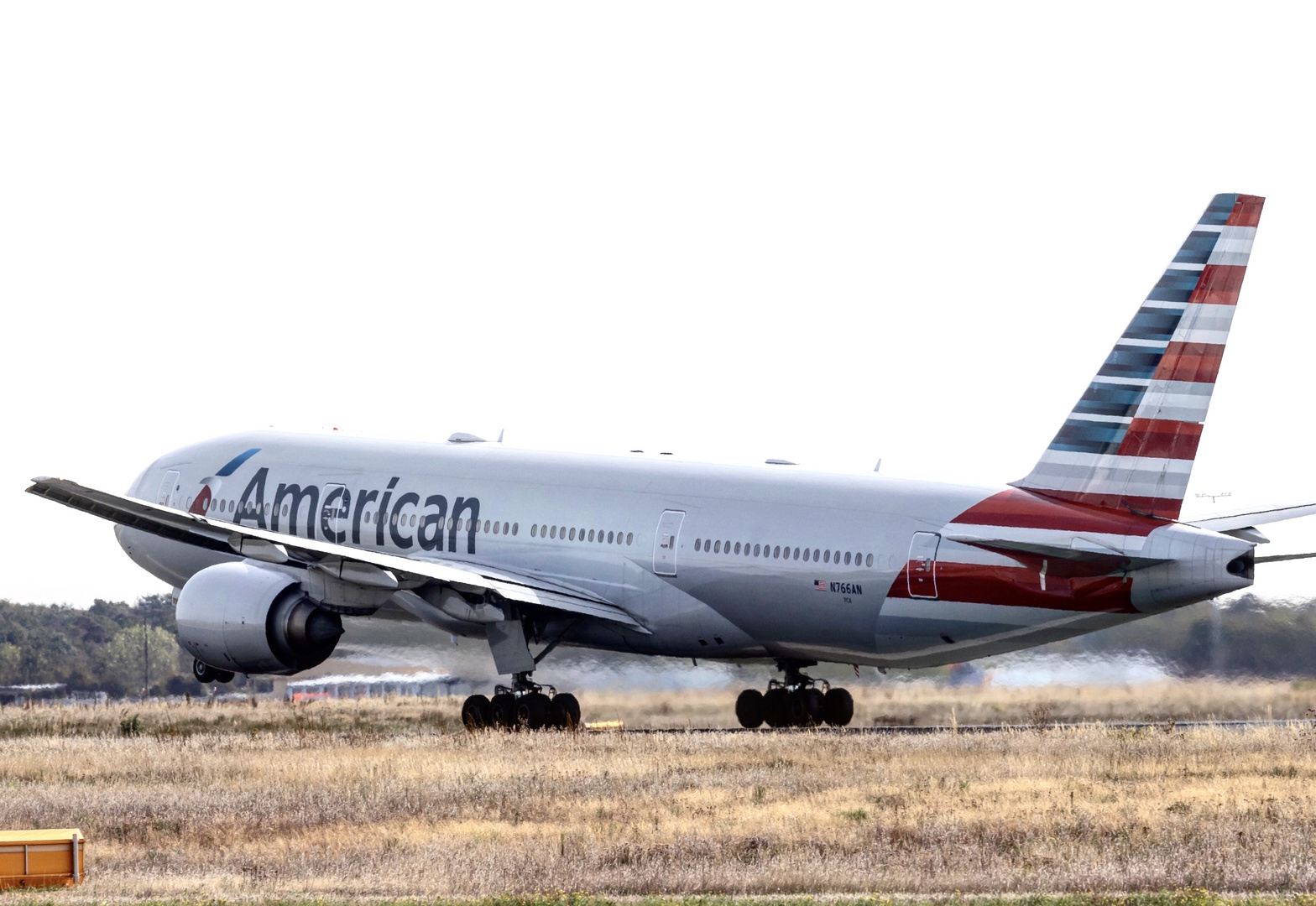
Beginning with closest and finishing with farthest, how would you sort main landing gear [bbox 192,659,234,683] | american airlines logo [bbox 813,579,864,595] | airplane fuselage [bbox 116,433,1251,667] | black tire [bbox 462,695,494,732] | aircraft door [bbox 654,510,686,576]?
1. airplane fuselage [bbox 116,433,1251,667]
2. american airlines logo [bbox 813,579,864,595]
3. aircraft door [bbox 654,510,686,576]
4. black tire [bbox 462,695,494,732]
5. main landing gear [bbox 192,659,234,683]

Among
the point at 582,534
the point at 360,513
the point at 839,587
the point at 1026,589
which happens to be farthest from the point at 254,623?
the point at 1026,589

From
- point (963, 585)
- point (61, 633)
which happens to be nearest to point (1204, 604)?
point (963, 585)

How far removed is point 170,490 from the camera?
133 feet

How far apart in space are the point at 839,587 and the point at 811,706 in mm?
4972

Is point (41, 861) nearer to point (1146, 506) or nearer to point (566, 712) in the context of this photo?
point (566, 712)

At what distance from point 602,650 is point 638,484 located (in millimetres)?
3895

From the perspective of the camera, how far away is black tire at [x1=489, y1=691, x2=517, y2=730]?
33281 millimetres

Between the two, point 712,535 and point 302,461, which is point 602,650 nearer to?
point 712,535

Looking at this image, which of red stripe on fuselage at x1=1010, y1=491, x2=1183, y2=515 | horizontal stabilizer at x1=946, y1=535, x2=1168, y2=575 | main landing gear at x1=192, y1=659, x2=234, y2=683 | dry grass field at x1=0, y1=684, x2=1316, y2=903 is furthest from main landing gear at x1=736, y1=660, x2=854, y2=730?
main landing gear at x1=192, y1=659, x2=234, y2=683

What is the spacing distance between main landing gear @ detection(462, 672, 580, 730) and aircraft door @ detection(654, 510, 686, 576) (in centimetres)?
312

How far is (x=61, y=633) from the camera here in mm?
56031

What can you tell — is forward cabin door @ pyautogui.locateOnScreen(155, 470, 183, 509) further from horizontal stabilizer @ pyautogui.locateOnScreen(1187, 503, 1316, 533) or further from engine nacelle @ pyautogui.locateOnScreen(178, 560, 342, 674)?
horizontal stabilizer @ pyautogui.locateOnScreen(1187, 503, 1316, 533)

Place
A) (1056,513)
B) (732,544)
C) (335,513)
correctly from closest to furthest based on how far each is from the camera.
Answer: (1056,513) → (732,544) → (335,513)

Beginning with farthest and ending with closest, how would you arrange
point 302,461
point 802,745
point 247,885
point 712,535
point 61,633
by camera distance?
point 61,633
point 302,461
point 712,535
point 802,745
point 247,885
